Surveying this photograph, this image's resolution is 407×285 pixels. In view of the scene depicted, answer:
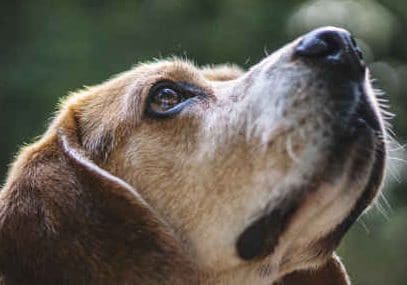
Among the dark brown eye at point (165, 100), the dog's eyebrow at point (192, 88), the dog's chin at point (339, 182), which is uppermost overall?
the dark brown eye at point (165, 100)

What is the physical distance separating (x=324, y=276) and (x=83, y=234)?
134 cm

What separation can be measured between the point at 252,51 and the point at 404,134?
265cm

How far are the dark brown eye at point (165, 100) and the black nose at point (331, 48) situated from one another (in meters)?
0.67

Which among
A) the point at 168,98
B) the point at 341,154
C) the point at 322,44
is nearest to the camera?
the point at 341,154

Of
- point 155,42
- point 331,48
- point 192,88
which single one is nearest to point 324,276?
point 192,88

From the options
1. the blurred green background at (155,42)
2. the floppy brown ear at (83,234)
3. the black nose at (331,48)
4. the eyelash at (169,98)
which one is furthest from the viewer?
the blurred green background at (155,42)

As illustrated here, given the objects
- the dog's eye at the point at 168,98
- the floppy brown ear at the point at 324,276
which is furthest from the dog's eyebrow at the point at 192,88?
the floppy brown ear at the point at 324,276

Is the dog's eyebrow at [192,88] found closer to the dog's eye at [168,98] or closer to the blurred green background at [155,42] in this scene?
the dog's eye at [168,98]

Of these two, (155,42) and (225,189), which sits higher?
(225,189)

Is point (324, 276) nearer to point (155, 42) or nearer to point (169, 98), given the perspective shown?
point (169, 98)

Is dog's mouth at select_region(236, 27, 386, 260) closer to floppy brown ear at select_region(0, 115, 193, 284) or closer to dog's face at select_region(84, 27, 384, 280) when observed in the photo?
dog's face at select_region(84, 27, 384, 280)

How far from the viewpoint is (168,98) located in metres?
4.98

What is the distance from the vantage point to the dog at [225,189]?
4445 mm

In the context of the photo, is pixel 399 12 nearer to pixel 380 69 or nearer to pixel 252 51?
pixel 380 69
